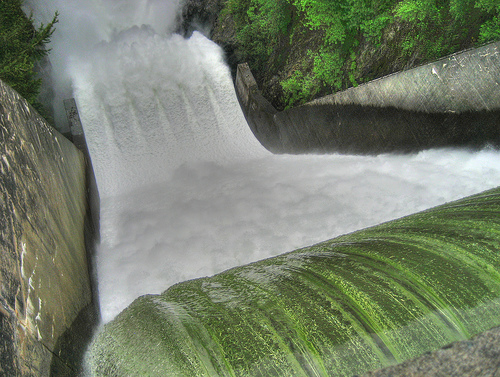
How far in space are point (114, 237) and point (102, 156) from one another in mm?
2609

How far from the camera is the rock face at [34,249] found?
2.38 m

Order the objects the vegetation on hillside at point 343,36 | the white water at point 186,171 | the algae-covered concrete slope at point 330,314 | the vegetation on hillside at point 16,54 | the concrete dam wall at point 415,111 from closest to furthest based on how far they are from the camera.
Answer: the algae-covered concrete slope at point 330,314, the concrete dam wall at point 415,111, the white water at point 186,171, the vegetation on hillside at point 16,54, the vegetation on hillside at point 343,36

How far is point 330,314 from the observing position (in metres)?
2.45

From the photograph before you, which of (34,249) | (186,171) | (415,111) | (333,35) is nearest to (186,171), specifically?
(186,171)

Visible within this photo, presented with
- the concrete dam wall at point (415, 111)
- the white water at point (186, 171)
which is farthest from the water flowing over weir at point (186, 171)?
the concrete dam wall at point (415, 111)

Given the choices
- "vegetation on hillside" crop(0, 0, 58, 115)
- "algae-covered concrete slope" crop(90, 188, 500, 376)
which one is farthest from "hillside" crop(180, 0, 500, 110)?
"vegetation on hillside" crop(0, 0, 58, 115)

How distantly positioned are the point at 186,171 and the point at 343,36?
3.84 meters

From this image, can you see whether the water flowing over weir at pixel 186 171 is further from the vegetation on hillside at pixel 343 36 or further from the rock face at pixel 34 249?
the vegetation on hillside at pixel 343 36

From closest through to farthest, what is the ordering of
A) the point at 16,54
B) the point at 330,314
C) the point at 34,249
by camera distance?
the point at 330,314 < the point at 34,249 < the point at 16,54

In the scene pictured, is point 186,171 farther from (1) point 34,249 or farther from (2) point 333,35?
(1) point 34,249

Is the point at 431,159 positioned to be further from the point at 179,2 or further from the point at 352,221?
the point at 179,2

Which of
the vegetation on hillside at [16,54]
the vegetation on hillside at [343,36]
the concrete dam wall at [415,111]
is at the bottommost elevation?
the concrete dam wall at [415,111]

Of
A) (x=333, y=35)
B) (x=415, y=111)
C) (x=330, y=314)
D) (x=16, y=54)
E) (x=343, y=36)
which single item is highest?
(x=16, y=54)

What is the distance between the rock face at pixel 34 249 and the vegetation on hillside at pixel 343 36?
4.96 m
